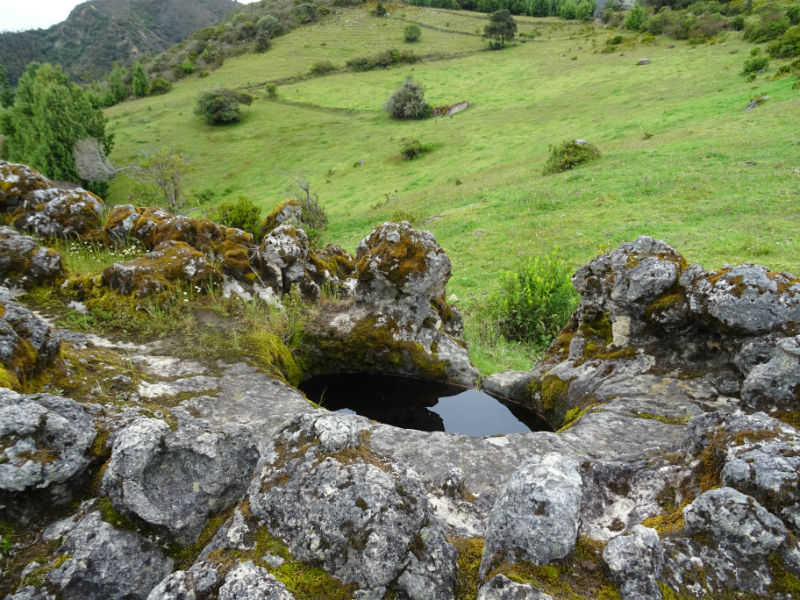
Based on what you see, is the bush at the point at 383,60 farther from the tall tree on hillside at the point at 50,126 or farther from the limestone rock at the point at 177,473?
the limestone rock at the point at 177,473

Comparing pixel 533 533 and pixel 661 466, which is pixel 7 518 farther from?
pixel 661 466

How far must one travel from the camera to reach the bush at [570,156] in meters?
27.6

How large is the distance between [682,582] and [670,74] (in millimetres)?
50036

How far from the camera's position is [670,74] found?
135ft

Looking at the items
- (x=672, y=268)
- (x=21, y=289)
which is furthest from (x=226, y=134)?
(x=672, y=268)

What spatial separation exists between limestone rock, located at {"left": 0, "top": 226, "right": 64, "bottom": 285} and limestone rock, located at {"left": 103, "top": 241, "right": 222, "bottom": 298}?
89 centimetres

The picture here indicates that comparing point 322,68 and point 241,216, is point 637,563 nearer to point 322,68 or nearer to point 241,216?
point 241,216

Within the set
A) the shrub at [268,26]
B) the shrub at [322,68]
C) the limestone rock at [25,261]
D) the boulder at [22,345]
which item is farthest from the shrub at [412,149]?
the shrub at [268,26]

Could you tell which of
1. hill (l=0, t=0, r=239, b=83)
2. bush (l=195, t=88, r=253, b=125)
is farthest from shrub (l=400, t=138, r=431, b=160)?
hill (l=0, t=0, r=239, b=83)

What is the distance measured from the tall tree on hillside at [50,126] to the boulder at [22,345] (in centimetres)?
4331

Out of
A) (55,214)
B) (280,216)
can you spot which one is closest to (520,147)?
(280,216)

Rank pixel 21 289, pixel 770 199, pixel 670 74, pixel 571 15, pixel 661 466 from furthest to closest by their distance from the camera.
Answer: pixel 571 15 → pixel 670 74 → pixel 770 199 → pixel 21 289 → pixel 661 466

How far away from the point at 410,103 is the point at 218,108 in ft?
79.3

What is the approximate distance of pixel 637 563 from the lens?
2.52 meters
